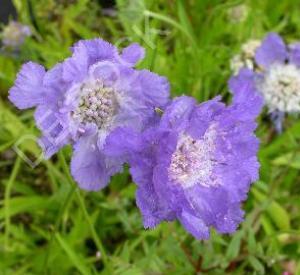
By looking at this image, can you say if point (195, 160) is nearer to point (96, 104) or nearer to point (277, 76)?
point (96, 104)

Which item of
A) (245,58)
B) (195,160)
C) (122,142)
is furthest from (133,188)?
(122,142)

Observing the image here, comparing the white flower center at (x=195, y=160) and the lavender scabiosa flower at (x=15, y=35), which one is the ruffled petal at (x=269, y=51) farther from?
the white flower center at (x=195, y=160)

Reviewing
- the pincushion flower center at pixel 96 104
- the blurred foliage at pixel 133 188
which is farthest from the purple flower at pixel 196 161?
the blurred foliage at pixel 133 188

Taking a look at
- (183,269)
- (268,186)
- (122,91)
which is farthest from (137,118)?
(268,186)

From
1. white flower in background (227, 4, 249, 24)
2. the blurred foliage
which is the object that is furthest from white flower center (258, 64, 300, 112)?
white flower in background (227, 4, 249, 24)

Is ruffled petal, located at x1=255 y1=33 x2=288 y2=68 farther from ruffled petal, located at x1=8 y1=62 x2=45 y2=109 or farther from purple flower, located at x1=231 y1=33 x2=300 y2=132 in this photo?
ruffled petal, located at x1=8 y1=62 x2=45 y2=109

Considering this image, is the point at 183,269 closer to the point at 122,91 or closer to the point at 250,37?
the point at 122,91

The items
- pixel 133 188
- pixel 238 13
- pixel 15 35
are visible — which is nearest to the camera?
pixel 133 188
